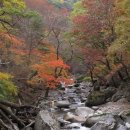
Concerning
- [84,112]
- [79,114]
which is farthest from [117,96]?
[79,114]

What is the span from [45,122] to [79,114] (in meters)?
7.18

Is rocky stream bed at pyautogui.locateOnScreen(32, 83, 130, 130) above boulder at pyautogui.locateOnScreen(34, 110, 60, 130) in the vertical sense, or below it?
below

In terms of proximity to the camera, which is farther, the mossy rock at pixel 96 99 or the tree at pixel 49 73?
the tree at pixel 49 73

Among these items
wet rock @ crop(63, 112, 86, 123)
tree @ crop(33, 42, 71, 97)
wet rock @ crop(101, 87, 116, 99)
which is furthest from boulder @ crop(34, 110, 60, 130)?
wet rock @ crop(101, 87, 116, 99)

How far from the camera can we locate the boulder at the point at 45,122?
1716cm

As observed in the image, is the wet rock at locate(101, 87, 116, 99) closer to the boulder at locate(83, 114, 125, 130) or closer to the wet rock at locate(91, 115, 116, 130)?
the boulder at locate(83, 114, 125, 130)

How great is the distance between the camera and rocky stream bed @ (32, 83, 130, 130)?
18.0m

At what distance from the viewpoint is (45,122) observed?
57.0 feet

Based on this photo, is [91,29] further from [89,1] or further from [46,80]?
[46,80]

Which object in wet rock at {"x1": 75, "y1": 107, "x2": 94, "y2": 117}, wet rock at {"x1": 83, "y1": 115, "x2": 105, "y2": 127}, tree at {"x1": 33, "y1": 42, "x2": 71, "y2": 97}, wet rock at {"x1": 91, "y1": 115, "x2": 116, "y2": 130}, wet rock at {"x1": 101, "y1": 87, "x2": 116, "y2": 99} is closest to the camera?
wet rock at {"x1": 91, "y1": 115, "x2": 116, "y2": 130}

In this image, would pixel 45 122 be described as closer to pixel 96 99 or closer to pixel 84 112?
pixel 84 112

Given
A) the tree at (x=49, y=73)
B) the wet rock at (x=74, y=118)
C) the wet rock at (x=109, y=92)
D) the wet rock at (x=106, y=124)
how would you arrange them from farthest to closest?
the wet rock at (x=109, y=92) < the tree at (x=49, y=73) < the wet rock at (x=74, y=118) < the wet rock at (x=106, y=124)

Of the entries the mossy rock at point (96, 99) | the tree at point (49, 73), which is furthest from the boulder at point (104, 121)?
the tree at point (49, 73)

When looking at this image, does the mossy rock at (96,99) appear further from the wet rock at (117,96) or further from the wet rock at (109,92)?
the wet rock at (117,96)
